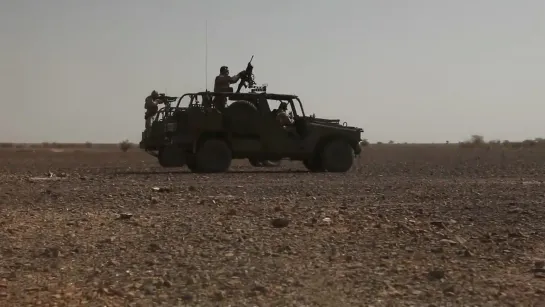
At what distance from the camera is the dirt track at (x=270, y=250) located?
450 centimetres

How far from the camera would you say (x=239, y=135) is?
17.0 m

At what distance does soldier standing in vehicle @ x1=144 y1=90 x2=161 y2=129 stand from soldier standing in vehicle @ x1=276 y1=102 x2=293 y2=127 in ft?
10.7

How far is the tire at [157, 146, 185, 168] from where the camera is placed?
1739 centimetres

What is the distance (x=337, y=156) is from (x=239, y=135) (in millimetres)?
2418

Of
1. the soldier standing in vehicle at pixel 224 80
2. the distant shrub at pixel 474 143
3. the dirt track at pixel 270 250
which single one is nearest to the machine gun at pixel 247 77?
the soldier standing in vehicle at pixel 224 80

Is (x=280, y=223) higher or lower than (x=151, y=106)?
lower

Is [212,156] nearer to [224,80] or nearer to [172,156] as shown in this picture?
[172,156]

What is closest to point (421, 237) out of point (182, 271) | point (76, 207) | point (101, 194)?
point (182, 271)

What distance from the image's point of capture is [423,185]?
12.3 metres

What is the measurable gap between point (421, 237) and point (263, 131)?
10792 millimetres

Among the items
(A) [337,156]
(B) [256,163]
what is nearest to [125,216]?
(A) [337,156]

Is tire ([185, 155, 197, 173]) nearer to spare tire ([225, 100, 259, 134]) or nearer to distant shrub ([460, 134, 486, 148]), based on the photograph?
spare tire ([225, 100, 259, 134])

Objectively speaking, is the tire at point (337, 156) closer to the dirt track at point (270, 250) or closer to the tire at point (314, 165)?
the tire at point (314, 165)

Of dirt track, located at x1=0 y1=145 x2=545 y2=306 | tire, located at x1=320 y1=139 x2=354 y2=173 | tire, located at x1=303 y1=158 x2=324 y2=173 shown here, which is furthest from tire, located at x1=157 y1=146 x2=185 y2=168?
dirt track, located at x1=0 y1=145 x2=545 y2=306
